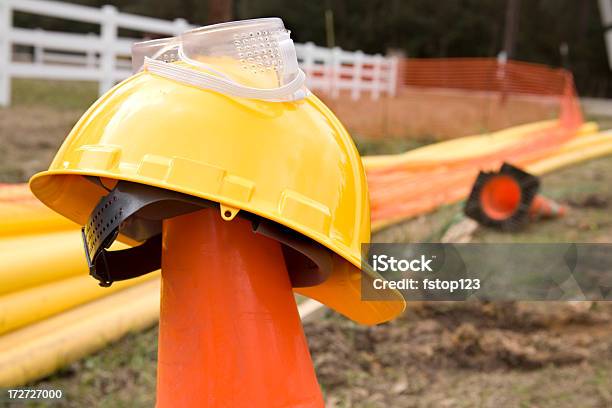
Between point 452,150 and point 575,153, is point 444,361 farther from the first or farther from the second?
point 575,153

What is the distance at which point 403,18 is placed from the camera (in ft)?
129

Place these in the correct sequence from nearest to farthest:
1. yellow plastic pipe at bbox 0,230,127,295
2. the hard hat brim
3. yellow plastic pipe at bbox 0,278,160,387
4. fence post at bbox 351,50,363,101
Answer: the hard hat brim, yellow plastic pipe at bbox 0,278,160,387, yellow plastic pipe at bbox 0,230,127,295, fence post at bbox 351,50,363,101

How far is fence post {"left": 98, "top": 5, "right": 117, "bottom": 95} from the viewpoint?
31.3ft

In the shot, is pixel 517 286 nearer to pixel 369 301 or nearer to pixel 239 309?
pixel 369 301

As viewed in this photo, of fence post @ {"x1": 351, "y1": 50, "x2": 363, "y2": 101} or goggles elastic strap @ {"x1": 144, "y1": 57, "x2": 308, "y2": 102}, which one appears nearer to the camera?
goggles elastic strap @ {"x1": 144, "y1": 57, "x2": 308, "y2": 102}

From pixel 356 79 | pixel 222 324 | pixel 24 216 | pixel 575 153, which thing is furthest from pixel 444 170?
pixel 356 79

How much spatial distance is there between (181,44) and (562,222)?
4.16 meters

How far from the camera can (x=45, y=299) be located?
2715mm

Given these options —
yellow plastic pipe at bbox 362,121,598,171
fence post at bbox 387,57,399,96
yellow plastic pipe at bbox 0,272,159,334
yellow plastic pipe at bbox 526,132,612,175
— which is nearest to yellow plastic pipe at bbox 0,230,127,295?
yellow plastic pipe at bbox 0,272,159,334

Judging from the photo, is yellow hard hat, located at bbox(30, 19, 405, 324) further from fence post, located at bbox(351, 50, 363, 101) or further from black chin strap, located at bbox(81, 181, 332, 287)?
fence post, located at bbox(351, 50, 363, 101)

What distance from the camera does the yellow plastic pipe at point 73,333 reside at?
97.0 inches

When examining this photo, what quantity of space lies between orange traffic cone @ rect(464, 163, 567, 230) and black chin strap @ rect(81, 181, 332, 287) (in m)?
3.12

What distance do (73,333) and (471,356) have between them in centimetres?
152

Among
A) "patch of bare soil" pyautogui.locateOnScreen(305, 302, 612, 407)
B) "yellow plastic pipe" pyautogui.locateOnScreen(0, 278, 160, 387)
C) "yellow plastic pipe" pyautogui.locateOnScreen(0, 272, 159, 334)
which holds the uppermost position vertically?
"yellow plastic pipe" pyautogui.locateOnScreen(0, 272, 159, 334)
